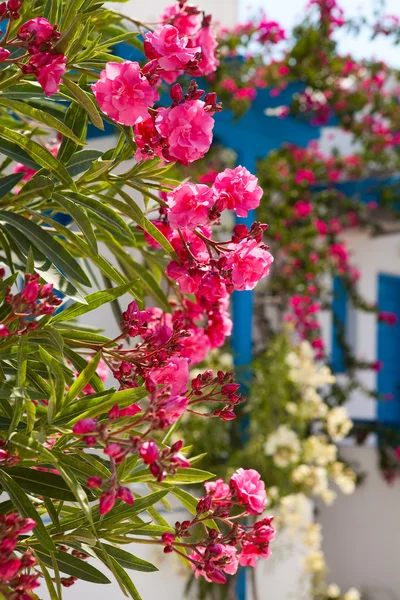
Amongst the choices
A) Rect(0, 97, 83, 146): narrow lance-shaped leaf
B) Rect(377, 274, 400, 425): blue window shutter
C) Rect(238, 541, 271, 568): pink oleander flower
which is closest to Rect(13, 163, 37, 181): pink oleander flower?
Rect(0, 97, 83, 146): narrow lance-shaped leaf

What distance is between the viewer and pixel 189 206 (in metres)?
1.33

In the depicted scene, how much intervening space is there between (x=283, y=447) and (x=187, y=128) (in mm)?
3200

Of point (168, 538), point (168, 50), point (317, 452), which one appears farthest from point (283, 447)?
point (168, 50)

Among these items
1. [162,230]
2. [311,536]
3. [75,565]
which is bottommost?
[311,536]

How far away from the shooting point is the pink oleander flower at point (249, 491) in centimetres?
134

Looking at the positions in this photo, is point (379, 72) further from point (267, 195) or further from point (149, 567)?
point (149, 567)

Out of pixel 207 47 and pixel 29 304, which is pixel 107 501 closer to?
pixel 29 304

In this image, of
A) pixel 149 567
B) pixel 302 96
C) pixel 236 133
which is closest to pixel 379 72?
pixel 302 96

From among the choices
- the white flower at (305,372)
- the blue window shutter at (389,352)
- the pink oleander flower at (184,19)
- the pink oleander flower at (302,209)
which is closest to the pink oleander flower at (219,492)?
the pink oleander flower at (184,19)

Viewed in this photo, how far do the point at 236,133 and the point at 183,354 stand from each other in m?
3.12

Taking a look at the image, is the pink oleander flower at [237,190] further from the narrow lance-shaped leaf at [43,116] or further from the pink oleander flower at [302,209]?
the pink oleander flower at [302,209]

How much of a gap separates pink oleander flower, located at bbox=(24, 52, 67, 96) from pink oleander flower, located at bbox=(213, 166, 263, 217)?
28cm

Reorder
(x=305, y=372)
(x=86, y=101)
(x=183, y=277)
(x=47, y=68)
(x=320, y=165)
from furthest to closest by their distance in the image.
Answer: (x=320, y=165) → (x=305, y=372) → (x=183, y=277) → (x=86, y=101) → (x=47, y=68)

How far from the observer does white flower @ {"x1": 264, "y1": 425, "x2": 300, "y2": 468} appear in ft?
14.0
